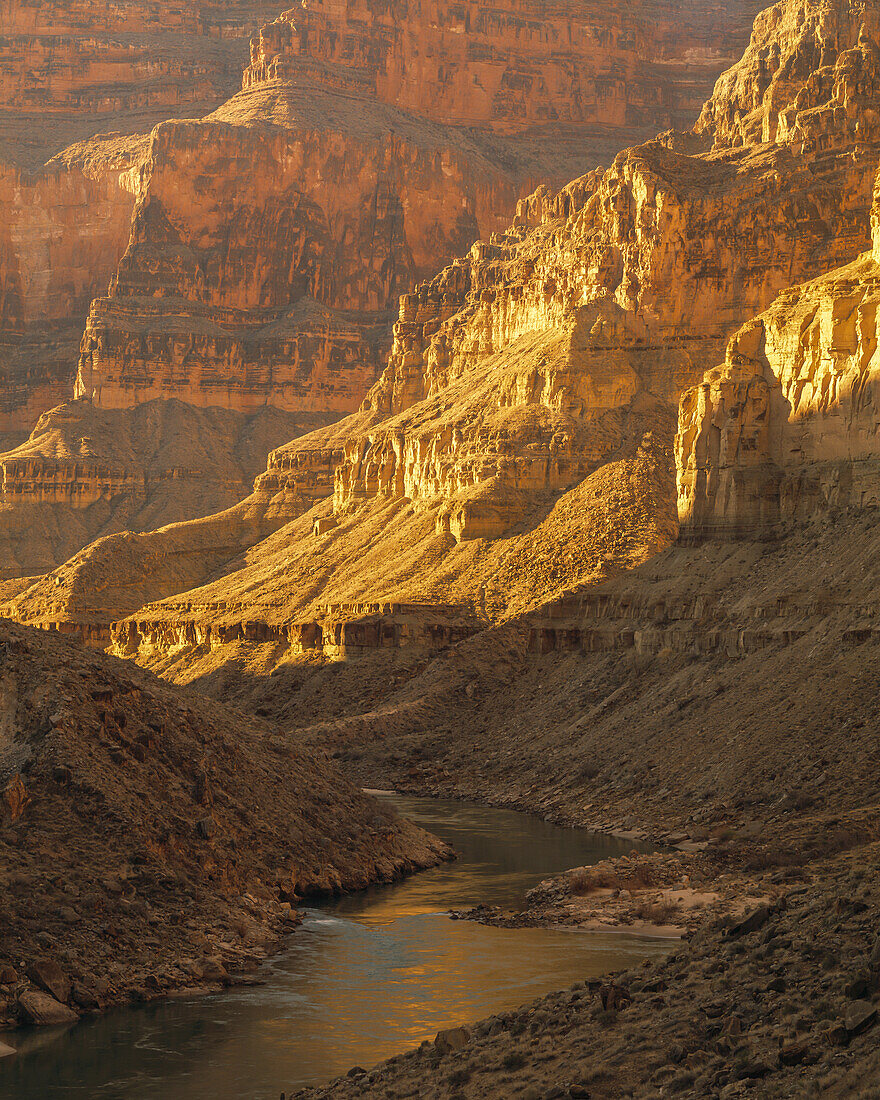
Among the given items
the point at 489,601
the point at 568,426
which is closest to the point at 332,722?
the point at 489,601

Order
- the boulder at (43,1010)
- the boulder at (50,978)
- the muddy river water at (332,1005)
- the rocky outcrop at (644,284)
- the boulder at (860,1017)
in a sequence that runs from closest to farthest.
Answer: the boulder at (860,1017) → the muddy river water at (332,1005) → the boulder at (43,1010) → the boulder at (50,978) → the rocky outcrop at (644,284)

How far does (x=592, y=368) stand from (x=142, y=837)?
8031 centimetres

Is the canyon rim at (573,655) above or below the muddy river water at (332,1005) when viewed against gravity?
above

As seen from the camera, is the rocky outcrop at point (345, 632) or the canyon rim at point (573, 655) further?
the rocky outcrop at point (345, 632)

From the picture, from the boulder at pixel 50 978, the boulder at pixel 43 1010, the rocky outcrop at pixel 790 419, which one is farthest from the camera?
the rocky outcrop at pixel 790 419

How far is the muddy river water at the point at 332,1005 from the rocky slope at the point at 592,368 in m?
52.9

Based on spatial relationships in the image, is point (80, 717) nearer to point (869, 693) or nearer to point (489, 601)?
point (869, 693)

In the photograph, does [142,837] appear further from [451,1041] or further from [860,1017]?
[860,1017]

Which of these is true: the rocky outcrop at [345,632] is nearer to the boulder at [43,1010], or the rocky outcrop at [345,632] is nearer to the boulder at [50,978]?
the boulder at [50,978]

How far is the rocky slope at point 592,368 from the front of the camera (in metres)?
117

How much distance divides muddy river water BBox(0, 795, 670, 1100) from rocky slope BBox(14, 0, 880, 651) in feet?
173

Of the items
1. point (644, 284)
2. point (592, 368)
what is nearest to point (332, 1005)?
point (592, 368)

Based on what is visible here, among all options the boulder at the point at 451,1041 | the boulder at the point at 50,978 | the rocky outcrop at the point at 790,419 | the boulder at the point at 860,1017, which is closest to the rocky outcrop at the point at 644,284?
the rocky outcrop at the point at 790,419

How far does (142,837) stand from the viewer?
50.1 metres
